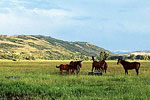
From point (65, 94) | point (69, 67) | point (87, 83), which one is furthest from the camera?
point (69, 67)

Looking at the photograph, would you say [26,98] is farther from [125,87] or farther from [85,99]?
[125,87]

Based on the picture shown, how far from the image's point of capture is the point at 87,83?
18531 mm

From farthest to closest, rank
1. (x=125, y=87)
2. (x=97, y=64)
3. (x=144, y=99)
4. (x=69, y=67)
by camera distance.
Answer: (x=97, y=64) < (x=69, y=67) < (x=125, y=87) < (x=144, y=99)

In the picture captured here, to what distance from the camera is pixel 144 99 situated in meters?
11.5

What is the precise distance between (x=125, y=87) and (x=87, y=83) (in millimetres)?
3727

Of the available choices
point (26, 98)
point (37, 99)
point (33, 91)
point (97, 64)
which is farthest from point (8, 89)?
point (97, 64)

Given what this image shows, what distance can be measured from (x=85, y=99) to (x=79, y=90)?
10.6 feet

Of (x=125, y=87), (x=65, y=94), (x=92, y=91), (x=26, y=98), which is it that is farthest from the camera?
(x=125, y=87)

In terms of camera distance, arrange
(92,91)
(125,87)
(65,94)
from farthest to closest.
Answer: (125,87)
(92,91)
(65,94)

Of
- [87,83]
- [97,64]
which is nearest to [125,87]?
[87,83]

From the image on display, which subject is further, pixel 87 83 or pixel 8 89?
pixel 87 83

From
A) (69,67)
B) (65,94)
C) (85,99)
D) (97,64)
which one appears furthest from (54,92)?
(97,64)

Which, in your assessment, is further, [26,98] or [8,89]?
[8,89]

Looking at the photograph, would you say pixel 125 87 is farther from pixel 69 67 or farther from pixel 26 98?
pixel 69 67
